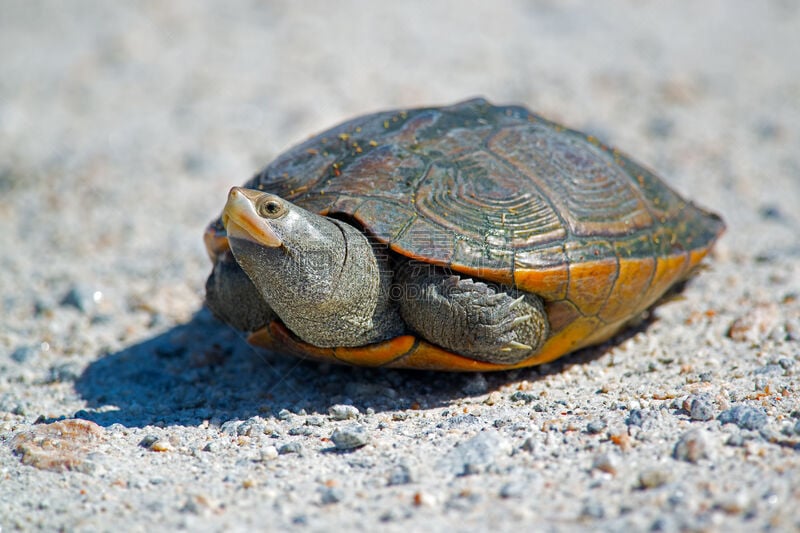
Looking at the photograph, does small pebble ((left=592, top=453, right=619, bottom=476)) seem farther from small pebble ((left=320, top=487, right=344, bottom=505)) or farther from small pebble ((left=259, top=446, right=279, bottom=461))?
small pebble ((left=259, top=446, right=279, bottom=461))

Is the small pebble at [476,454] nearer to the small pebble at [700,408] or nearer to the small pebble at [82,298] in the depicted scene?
the small pebble at [700,408]

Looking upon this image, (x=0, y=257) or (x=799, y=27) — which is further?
(x=799, y=27)

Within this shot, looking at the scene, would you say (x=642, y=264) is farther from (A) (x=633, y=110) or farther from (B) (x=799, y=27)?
(B) (x=799, y=27)

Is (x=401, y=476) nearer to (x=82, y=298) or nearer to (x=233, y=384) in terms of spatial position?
(x=233, y=384)

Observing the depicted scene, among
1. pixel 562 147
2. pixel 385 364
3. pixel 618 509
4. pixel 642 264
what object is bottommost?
pixel 385 364

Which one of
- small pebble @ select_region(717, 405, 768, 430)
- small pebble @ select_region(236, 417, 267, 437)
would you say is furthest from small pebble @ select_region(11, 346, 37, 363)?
small pebble @ select_region(717, 405, 768, 430)

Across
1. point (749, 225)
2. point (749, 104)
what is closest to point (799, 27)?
point (749, 104)
